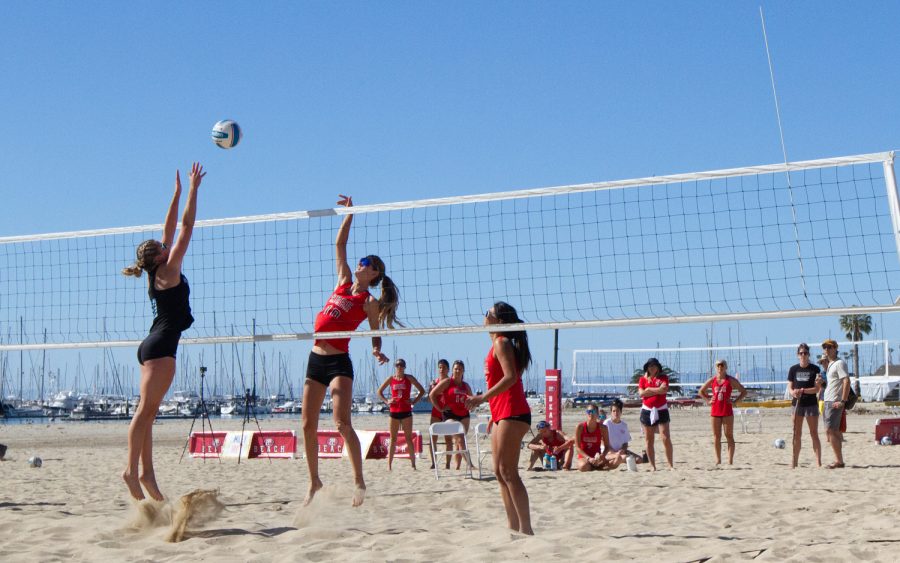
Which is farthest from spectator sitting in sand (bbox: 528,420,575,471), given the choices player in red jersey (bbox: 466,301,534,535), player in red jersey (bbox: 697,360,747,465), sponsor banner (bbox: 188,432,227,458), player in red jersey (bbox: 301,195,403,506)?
player in red jersey (bbox: 466,301,534,535)

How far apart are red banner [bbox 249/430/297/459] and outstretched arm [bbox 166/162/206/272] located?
8.50 meters

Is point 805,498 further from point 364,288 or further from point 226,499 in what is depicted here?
point 226,499

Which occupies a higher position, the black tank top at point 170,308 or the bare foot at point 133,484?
the black tank top at point 170,308

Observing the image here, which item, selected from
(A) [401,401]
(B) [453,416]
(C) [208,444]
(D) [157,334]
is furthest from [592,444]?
(D) [157,334]

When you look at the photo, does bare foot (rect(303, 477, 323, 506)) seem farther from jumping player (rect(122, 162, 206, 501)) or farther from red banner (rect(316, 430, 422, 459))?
red banner (rect(316, 430, 422, 459))

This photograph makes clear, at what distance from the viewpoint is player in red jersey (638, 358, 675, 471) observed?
10.2m

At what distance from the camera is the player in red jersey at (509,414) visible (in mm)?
4480

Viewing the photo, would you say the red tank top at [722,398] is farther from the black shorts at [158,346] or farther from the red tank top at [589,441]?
the black shorts at [158,346]

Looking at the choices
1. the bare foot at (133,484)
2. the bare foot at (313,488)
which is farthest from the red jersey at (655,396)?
the bare foot at (133,484)

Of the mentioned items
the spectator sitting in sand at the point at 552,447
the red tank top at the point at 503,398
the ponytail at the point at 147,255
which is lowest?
the spectator sitting in sand at the point at 552,447

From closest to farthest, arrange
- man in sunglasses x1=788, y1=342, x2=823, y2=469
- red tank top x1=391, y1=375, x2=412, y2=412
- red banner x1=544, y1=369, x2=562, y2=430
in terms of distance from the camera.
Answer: man in sunglasses x1=788, y1=342, x2=823, y2=469 < red tank top x1=391, y1=375, x2=412, y2=412 < red banner x1=544, y1=369, x2=562, y2=430

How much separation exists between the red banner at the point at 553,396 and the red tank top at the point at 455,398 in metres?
4.14

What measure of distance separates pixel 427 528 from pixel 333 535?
0.87 m

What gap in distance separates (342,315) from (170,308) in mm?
1196
